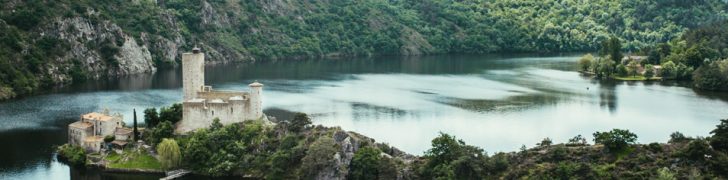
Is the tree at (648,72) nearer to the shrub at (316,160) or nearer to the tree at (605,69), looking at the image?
the tree at (605,69)

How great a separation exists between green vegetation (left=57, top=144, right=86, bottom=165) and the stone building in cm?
99

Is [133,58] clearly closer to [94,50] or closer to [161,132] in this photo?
[94,50]

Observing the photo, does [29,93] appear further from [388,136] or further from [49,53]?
[388,136]

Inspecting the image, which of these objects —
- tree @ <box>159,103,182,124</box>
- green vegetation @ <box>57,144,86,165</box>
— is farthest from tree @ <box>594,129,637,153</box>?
green vegetation @ <box>57,144,86,165</box>

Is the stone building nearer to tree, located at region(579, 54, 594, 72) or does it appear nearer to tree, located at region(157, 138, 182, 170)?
tree, located at region(157, 138, 182, 170)

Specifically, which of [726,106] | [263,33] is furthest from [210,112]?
[263,33]

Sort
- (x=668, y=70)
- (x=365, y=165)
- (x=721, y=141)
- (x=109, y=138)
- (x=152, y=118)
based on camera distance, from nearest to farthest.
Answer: (x=721, y=141) → (x=365, y=165) → (x=109, y=138) → (x=152, y=118) → (x=668, y=70)

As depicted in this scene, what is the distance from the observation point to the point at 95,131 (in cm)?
7519

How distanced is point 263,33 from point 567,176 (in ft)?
484

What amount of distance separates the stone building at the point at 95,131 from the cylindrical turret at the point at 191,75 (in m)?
5.96

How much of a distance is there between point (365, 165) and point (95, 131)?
1013 inches

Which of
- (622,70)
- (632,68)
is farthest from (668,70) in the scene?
(622,70)

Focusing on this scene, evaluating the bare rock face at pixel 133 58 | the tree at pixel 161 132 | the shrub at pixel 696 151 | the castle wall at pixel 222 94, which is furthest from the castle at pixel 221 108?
the bare rock face at pixel 133 58

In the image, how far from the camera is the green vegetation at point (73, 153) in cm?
7081
